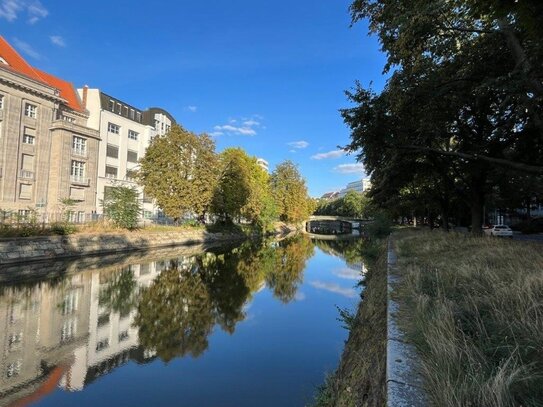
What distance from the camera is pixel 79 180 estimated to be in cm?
5309

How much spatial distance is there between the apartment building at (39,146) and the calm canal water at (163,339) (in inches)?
1091

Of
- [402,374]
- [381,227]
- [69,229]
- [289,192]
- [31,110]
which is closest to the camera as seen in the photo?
[402,374]

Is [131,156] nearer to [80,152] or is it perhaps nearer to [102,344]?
[80,152]

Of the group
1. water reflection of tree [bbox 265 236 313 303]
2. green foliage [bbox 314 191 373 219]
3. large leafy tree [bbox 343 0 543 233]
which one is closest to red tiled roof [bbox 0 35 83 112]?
water reflection of tree [bbox 265 236 313 303]

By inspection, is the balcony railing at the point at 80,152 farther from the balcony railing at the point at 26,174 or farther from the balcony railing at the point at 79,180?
the balcony railing at the point at 26,174

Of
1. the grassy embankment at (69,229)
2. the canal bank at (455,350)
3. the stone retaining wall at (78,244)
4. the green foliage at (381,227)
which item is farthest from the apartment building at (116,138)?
the canal bank at (455,350)

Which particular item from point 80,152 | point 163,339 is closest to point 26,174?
point 80,152

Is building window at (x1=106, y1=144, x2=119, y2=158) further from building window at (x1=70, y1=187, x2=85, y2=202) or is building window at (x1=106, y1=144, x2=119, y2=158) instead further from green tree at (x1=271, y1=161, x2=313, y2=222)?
green tree at (x1=271, y1=161, x2=313, y2=222)

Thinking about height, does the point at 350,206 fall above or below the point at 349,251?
above

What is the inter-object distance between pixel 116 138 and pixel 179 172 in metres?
21.8

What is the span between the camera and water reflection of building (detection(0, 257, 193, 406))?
7.48m

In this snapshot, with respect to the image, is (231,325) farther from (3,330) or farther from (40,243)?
(40,243)

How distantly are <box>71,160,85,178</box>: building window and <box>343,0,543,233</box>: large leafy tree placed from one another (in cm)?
4256

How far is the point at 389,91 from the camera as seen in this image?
1433 centimetres
